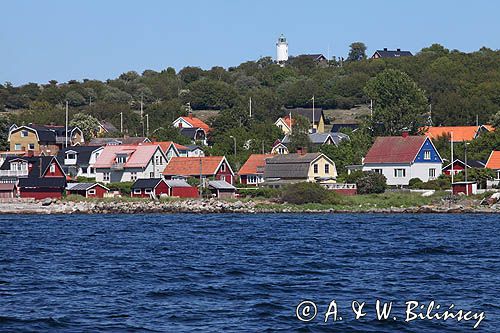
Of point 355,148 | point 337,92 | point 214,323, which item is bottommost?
point 214,323

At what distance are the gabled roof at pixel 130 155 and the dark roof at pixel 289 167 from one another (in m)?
8.38

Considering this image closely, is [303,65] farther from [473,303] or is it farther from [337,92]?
[473,303]

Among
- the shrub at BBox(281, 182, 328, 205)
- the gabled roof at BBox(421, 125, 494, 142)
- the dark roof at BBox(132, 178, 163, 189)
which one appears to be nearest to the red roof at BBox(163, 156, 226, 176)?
the dark roof at BBox(132, 178, 163, 189)

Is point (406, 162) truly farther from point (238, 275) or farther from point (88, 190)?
point (238, 275)

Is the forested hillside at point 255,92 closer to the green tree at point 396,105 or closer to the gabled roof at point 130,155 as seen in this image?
the green tree at point 396,105

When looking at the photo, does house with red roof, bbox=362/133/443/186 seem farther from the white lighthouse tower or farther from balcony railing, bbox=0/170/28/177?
the white lighthouse tower

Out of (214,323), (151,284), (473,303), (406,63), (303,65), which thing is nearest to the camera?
(214,323)

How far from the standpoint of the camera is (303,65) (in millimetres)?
141875

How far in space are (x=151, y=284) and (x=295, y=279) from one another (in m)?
3.45

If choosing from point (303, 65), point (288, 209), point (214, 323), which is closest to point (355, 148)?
point (288, 209)

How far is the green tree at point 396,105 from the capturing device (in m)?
76.4

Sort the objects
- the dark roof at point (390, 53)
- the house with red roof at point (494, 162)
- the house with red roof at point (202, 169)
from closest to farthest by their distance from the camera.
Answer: the house with red roof at point (494, 162)
the house with red roof at point (202, 169)
the dark roof at point (390, 53)

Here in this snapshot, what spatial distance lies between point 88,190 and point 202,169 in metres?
8.15

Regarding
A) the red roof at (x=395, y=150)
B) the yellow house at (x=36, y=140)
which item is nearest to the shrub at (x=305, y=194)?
the red roof at (x=395, y=150)
